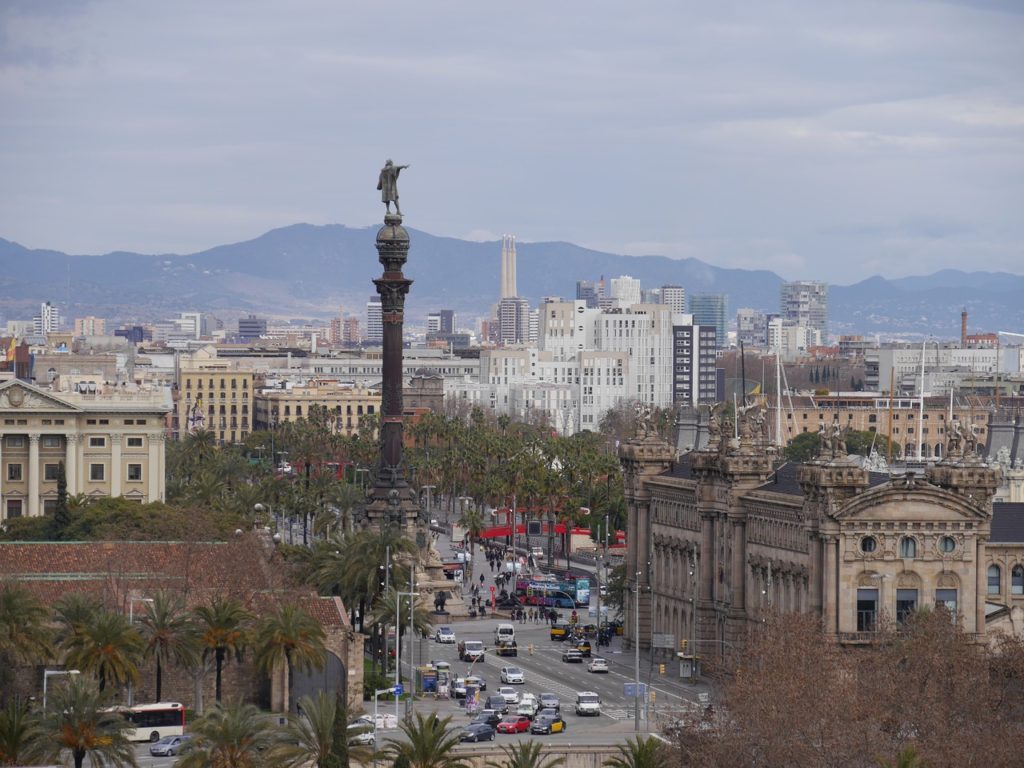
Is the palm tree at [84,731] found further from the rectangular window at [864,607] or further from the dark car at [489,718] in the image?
the rectangular window at [864,607]

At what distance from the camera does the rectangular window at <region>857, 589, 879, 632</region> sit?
105 metres

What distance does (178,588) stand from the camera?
104625 mm

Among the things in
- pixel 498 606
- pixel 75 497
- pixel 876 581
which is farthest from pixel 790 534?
pixel 75 497

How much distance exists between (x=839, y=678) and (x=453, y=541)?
104m

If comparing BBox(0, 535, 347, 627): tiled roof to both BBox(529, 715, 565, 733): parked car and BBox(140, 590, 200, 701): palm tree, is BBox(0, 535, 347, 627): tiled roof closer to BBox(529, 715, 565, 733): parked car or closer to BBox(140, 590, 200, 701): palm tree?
BBox(140, 590, 200, 701): palm tree

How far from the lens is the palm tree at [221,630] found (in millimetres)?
95750

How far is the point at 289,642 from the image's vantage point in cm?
9531

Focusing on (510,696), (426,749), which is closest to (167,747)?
(426,749)

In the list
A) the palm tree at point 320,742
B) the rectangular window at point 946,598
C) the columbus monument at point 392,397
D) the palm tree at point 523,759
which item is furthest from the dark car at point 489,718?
the columbus monument at point 392,397

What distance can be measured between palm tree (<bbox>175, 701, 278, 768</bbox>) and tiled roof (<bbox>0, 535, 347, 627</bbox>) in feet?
76.9

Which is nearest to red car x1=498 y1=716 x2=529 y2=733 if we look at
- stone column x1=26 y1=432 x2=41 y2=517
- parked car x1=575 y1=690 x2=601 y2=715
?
parked car x1=575 y1=690 x2=601 y2=715

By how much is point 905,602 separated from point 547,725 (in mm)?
17189

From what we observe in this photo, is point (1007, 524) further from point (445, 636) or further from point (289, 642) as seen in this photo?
point (289, 642)

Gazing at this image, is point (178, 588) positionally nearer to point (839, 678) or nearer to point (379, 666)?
point (379, 666)
